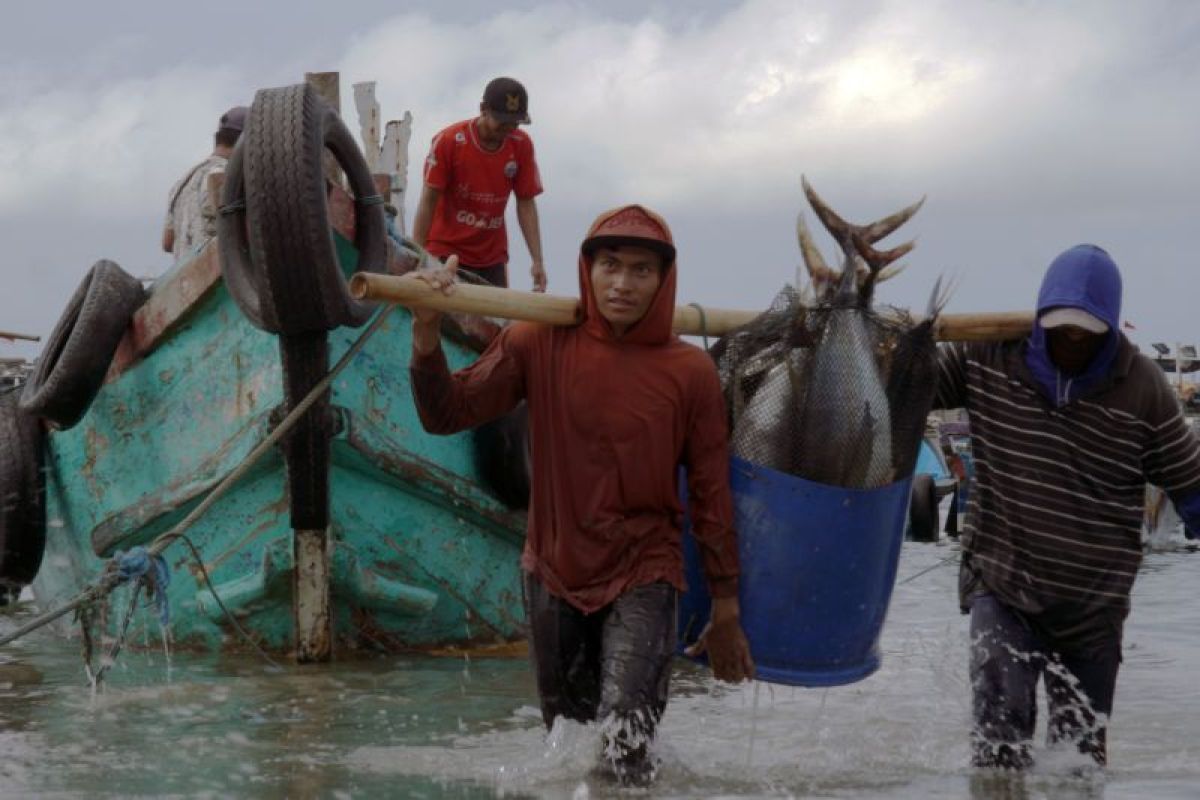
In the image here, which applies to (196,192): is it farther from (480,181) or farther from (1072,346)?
(1072,346)

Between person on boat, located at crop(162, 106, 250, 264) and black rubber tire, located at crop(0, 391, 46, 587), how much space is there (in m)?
1.11

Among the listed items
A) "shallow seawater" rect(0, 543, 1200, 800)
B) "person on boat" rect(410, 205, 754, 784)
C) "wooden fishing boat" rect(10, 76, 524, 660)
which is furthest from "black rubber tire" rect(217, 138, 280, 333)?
"person on boat" rect(410, 205, 754, 784)

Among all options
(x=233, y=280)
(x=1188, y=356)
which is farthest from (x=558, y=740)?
(x=1188, y=356)

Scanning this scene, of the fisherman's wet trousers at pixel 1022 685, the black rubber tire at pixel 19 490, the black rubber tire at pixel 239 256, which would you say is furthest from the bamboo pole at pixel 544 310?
the black rubber tire at pixel 19 490

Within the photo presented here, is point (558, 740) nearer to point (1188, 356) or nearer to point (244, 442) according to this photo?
point (244, 442)

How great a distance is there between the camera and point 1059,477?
4.77m

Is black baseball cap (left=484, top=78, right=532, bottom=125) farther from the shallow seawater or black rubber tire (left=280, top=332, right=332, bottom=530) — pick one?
the shallow seawater

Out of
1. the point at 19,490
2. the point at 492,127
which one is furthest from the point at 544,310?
the point at 19,490

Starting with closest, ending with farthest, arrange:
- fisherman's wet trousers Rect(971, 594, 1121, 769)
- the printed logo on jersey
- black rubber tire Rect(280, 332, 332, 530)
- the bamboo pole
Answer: the bamboo pole → fisherman's wet trousers Rect(971, 594, 1121, 769) → black rubber tire Rect(280, 332, 332, 530) → the printed logo on jersey

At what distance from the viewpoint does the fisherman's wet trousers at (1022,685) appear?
15.8 feet

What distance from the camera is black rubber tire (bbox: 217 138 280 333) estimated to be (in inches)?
269

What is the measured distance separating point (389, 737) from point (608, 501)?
8.03ft

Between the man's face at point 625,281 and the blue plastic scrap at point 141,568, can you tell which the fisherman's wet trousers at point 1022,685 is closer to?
the man's face at point 625,281

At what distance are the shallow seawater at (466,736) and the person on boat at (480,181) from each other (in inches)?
83.5
